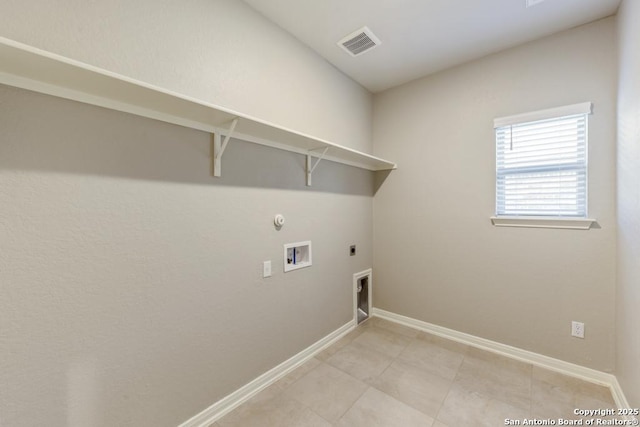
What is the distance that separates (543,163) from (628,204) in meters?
0.65

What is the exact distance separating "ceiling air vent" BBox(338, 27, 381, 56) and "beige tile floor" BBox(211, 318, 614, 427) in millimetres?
2762

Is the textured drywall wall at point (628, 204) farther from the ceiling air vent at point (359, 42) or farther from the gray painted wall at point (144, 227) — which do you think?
the gray painted wall at point (144, 227)

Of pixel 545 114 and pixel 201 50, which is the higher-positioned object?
pixel 201 50

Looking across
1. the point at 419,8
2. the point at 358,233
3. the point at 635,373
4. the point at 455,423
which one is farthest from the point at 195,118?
the point at 635,373

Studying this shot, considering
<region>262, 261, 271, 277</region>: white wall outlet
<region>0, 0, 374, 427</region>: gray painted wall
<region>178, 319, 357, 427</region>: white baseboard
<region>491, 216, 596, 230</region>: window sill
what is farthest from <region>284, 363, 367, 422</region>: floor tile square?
<region>491, 216, 596, 230</region>: window sill

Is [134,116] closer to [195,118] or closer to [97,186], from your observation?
[195,118]

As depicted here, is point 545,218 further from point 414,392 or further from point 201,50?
point 201,50

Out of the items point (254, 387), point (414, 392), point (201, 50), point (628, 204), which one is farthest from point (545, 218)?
point (201, 50)

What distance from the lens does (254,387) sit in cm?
183

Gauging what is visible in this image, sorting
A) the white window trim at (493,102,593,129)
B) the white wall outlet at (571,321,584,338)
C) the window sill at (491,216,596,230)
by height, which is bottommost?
the white wall outlet at (571,321,584,338)

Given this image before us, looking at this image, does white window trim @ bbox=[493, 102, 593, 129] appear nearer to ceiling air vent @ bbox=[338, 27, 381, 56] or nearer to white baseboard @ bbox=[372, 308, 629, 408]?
ceiling air vent @ bbox=[338, 27, 381, 56]

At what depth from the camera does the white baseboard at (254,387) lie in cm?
156

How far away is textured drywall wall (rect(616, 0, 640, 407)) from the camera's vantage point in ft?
4.66

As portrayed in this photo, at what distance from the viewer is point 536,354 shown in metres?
2.17
